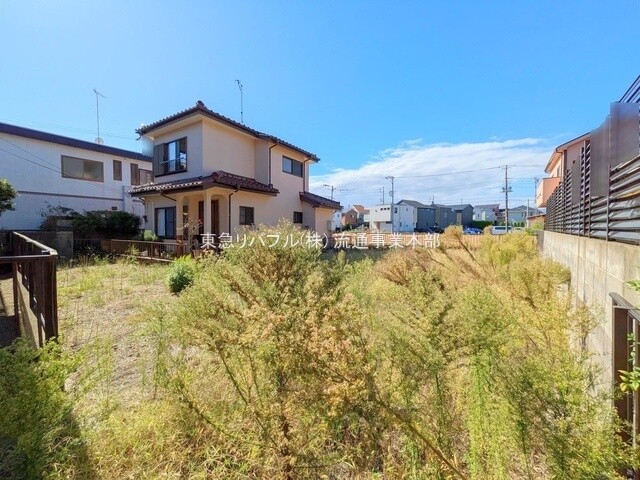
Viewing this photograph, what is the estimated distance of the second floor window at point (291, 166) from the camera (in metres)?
14.9

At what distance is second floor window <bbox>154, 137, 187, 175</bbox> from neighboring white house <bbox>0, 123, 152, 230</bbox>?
6.76 m

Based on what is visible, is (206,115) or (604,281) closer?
→ (604,281)

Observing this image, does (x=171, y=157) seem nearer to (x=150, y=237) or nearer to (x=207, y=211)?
(x=150, y=237)

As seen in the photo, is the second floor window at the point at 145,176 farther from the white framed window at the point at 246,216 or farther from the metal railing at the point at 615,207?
the metal railing at the point at 615,207

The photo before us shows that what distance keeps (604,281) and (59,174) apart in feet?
70.4

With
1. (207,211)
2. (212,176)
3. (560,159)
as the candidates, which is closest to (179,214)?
(207,211)

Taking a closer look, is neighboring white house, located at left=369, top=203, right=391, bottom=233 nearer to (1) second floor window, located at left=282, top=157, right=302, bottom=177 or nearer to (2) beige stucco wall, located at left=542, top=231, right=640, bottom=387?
(1) second floor window, located at left=282, top=157, right=302, bottom=177

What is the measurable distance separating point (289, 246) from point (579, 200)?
436 cm

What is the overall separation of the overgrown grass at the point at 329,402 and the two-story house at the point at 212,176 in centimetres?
843

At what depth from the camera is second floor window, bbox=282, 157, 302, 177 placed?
49.0 ft

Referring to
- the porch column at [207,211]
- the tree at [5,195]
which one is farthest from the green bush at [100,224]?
the porch column at [207,211]

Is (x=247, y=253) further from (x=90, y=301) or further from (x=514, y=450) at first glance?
(x=90, y=301)

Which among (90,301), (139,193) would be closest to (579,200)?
(90,301)

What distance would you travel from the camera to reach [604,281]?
2.56 metres
